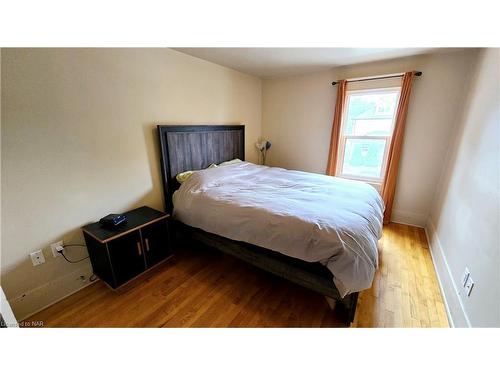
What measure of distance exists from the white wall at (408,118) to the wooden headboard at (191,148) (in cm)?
99

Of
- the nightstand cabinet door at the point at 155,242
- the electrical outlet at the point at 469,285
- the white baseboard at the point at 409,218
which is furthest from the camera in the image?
the white baseboard at the point at 409,218

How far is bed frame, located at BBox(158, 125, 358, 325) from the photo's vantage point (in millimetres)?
1401

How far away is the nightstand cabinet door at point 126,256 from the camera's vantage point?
1.60 m

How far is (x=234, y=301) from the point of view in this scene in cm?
159

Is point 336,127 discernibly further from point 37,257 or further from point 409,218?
point 37,257

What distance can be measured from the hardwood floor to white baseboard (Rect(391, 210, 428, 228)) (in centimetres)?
97

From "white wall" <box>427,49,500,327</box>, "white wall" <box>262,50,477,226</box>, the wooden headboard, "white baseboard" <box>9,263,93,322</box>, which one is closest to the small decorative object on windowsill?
"white wall" <box>262,50,477,226</box>

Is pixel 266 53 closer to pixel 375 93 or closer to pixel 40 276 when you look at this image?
pixel 375 93

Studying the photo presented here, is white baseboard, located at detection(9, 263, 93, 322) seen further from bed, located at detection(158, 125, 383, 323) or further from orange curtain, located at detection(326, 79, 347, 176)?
orange curtain, located at detection(326, 79, 347, 176)

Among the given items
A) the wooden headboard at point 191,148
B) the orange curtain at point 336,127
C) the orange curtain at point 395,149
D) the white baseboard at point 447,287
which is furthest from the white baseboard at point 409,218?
the wooden headboard at point 191,148

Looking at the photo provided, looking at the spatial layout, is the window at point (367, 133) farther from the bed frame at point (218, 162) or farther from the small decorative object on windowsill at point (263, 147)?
the bed frame at point (218, 162)

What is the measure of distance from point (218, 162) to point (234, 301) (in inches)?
76.2
